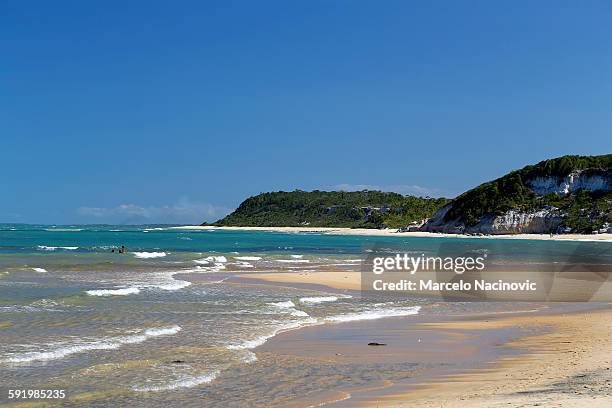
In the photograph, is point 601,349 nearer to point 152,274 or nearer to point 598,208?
point 152,274

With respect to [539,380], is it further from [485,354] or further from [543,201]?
[543,201]

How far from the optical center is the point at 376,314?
22.4 meters

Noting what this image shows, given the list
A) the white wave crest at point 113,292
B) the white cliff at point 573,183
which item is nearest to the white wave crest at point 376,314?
the white wave crest at point 113,292

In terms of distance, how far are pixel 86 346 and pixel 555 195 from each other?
136 m

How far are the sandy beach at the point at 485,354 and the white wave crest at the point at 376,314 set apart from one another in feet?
3.27

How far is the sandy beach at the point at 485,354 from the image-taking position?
10.3 meters

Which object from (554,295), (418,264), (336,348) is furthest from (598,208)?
(336,348)

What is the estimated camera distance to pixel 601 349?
1471 cm

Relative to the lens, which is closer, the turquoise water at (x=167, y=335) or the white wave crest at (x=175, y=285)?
the turquoise water at (x=167, y=335)

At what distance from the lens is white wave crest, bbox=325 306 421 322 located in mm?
21266

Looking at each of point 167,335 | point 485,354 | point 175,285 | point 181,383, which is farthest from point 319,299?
point 181,383

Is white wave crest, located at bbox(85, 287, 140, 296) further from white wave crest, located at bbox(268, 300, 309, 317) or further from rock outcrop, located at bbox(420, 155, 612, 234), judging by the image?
rock outcrop, located at bbox(420, 155, 612, 234)

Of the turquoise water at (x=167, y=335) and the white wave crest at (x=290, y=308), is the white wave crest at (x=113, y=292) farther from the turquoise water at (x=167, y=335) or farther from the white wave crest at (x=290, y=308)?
the white wave crest at (x=290, y=308)

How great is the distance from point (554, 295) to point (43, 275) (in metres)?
27.7
